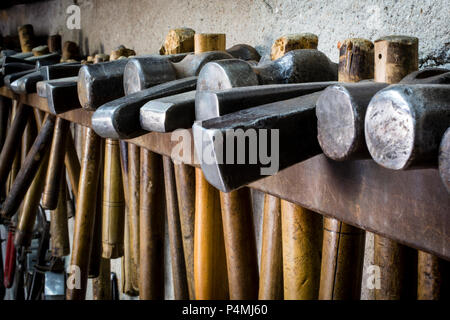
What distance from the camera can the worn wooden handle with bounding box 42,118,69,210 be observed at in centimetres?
131

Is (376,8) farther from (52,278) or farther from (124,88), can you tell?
(52,278)

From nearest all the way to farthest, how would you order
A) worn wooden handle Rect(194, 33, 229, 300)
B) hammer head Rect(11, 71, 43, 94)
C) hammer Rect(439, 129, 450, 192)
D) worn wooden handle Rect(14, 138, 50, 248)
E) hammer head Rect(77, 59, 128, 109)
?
hammer Rect(439, 129, 450, 192), hammer head Rect(77, 59, 128, 109), worn wooden handle Rect(194, 33, 229, 300), hammer head Rect(11, 71, 43, 94), worn wooden handle Rect(14, 138, 50, 248)

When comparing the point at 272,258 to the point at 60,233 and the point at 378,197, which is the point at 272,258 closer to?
the point at 378,197

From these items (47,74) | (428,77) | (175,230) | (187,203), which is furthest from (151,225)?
(428,77)

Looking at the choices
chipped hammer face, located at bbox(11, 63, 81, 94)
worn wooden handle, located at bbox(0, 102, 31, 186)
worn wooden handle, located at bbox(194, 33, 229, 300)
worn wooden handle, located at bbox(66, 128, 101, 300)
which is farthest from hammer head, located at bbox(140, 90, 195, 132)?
worn wooden handle, located at bbox(0, 102, 31, 186)

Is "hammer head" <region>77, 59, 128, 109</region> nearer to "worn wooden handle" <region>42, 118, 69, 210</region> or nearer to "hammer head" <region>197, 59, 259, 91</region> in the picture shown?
"hammer head" <region>197, 59, 259, 91</region>

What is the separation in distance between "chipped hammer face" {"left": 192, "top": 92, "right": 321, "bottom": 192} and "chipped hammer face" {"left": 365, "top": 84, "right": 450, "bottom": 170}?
A: 0.07 metres

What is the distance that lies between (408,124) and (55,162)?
1219mm

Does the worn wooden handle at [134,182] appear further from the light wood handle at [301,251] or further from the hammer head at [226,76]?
the hammer head at [226,76]

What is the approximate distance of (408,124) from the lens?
0.89ft

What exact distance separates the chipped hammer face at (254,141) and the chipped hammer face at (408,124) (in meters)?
0.07

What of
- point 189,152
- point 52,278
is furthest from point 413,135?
point 52,278

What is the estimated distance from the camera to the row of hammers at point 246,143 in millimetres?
303
